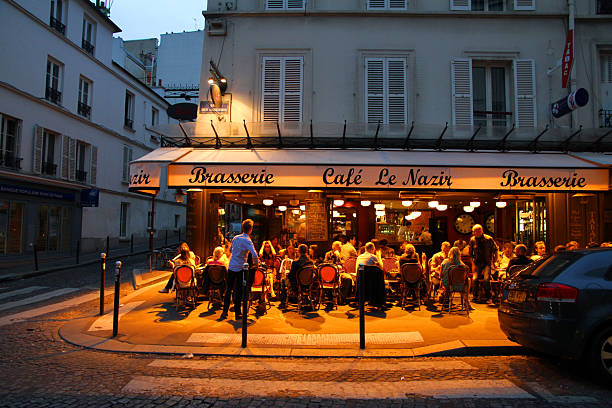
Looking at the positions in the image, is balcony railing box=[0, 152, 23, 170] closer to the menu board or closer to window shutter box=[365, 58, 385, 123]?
the menu board

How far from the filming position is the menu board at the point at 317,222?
38.6ft

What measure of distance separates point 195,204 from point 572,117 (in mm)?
9931

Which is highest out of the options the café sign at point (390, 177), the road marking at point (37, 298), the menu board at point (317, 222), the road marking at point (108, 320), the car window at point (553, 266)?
the café sign at point (390, 177)

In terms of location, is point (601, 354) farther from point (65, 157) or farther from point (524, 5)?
point (65, 157)

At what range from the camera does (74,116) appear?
1895cm

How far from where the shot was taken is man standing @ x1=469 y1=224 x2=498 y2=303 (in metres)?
8.42

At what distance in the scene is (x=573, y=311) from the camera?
411 centimetres

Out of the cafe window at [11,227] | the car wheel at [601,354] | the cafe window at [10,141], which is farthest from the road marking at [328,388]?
the cafe window at [10,141]

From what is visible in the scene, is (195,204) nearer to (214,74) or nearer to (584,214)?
(214,74)

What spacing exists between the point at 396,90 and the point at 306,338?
6969mm

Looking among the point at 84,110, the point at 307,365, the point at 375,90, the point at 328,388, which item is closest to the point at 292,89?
the point at 375,90

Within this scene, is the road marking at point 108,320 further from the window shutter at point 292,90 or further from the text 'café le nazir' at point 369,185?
the window shutter at point 292,90

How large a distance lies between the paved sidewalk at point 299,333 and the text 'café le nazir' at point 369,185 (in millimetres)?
2529

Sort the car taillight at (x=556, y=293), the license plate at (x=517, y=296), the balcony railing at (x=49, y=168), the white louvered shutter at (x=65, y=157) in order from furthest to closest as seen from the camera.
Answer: the white louvered shutter at (x=65, y=157) < the balcony railing at (x=49, y=168) < the license plate at (x=517, y=296) < the car taillight at (x=556, y=293)
